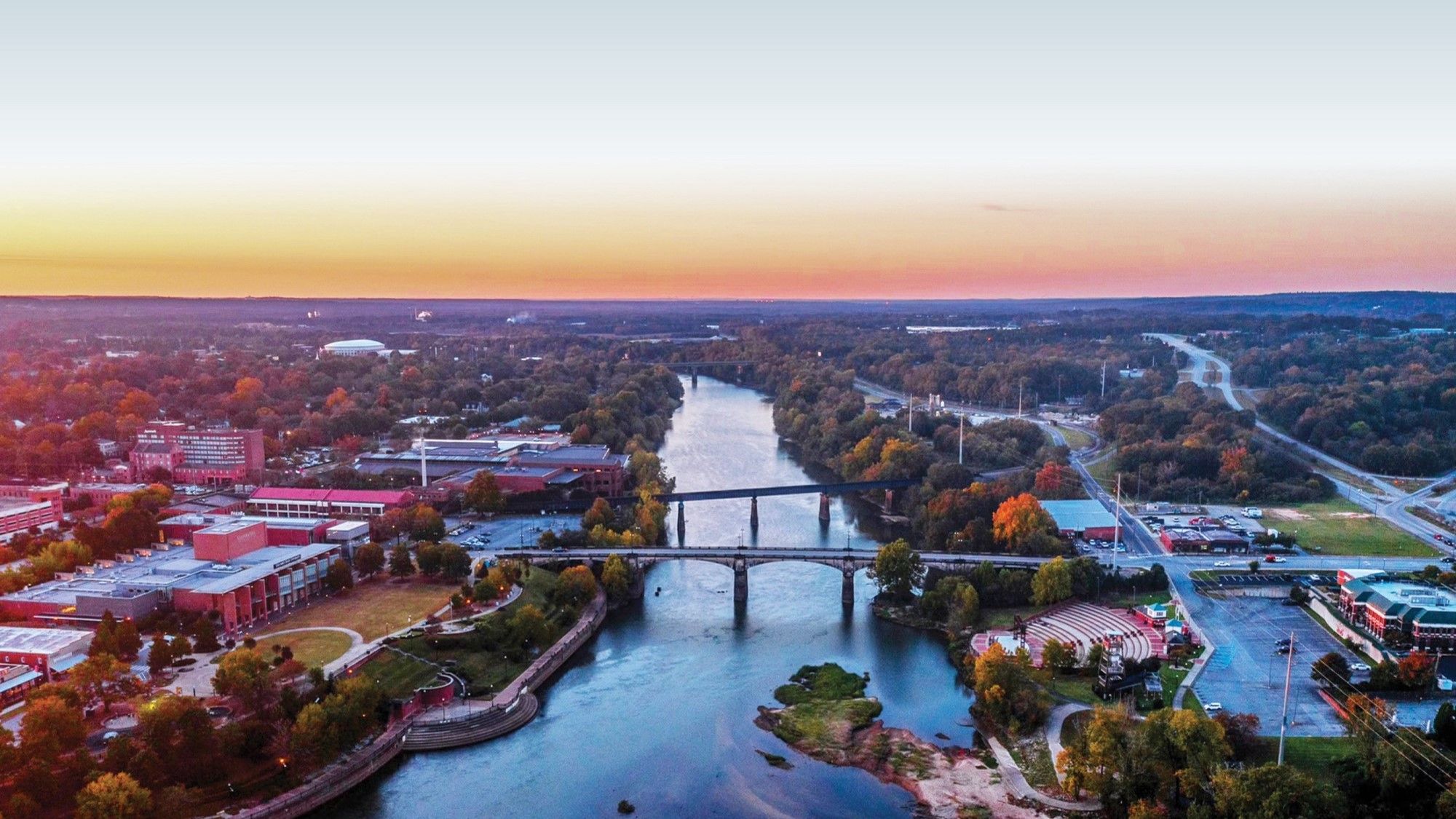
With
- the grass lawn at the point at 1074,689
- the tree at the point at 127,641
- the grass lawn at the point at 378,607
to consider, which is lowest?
the grass lawn at the point at 1074,689

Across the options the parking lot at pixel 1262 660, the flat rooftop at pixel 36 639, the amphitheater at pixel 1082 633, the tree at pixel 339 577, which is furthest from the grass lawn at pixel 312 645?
the parking lot at pixel 1262 660

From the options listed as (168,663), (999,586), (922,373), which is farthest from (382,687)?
(922,373)

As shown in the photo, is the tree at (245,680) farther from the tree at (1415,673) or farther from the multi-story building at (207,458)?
the multi-story building at (207,458)

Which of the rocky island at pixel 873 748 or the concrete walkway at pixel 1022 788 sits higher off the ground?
the concrete walkway at pixel 1022 788

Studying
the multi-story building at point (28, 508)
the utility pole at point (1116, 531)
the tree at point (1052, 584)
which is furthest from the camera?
the multi-story building at point (28, 508)

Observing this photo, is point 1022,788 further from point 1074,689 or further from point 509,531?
point 509,531

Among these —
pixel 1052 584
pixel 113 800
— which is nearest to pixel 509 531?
pixel 1052 584

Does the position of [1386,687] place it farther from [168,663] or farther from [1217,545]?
[168,663]
